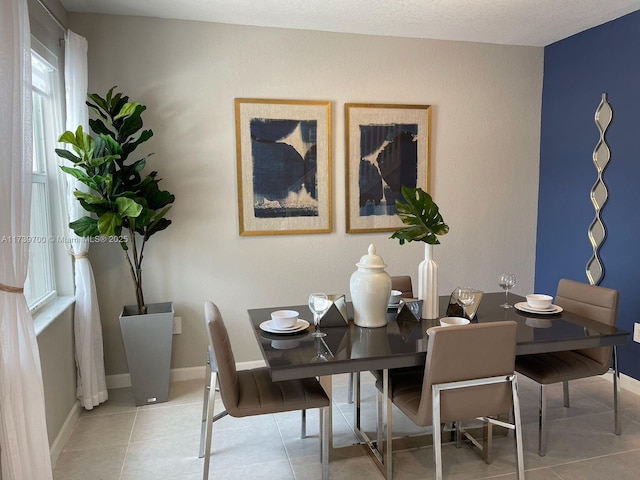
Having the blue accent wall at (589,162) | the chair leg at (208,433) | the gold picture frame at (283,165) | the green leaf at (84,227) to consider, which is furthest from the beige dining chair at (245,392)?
the blue accent wall at (589,162)

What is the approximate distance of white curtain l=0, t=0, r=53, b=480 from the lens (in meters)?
1.80

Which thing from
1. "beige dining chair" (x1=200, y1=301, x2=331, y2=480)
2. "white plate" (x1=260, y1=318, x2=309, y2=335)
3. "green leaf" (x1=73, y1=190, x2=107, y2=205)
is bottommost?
"beige dining chair" (x1=200, y1=301, x2=331, y2=480)

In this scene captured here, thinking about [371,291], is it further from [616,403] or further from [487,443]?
[616,403]

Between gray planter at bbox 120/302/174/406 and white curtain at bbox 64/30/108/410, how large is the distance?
0.21m

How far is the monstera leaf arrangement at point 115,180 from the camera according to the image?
2.90m

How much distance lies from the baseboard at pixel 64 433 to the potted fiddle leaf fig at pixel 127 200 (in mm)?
362

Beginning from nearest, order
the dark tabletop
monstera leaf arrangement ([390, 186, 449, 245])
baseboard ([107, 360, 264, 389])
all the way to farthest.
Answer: the dark tabletop
monstera leaf arrangement ([390, 186, 449, 245])
baseboard ([107, 360, 264, 389])

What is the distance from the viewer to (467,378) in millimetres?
2127

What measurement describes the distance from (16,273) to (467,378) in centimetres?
188

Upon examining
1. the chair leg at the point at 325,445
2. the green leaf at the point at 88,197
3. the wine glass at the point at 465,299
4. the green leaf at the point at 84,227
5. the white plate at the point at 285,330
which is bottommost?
the chair leg at the point at 325,445

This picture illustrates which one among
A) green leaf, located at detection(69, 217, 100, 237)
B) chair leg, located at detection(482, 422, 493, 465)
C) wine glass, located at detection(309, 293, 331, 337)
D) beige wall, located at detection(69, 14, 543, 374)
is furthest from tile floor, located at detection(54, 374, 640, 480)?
green leaf, located at detection(69, 217, 100, 237)

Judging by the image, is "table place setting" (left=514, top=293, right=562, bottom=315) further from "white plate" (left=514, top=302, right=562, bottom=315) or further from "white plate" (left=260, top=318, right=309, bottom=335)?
"white plate" (left=260, top=318, right=309, bottom=335)

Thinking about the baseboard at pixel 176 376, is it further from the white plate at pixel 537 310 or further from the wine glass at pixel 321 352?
the white plate at pixel 537 310

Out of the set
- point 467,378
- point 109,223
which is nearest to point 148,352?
point 109,223
